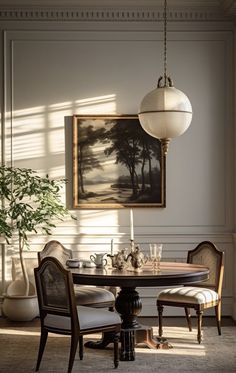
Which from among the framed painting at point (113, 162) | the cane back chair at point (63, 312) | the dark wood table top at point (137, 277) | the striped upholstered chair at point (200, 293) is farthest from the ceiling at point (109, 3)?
the cane back chair at point (63, 312)

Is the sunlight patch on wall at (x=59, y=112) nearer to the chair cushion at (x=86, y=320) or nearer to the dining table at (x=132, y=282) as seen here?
the dining table at (x=132, y=282)

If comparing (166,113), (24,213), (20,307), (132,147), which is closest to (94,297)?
(20,307)

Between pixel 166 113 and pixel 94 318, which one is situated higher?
pixel 166 113

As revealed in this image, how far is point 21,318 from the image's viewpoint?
237 inches

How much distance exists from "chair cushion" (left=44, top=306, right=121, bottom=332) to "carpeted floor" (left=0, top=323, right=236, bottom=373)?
299 millimetres

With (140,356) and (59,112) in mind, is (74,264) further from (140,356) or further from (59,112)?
(59,112)

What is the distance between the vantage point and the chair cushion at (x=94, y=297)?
199 inches

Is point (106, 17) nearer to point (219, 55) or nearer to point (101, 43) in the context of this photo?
point (101, 43)

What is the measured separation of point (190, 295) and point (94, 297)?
27.3 inches

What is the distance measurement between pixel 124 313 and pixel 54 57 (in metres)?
2.67

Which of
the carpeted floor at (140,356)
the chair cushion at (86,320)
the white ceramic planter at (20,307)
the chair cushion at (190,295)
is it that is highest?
the chair cushion at (190,295)

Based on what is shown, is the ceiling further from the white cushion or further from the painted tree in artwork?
the white cushion

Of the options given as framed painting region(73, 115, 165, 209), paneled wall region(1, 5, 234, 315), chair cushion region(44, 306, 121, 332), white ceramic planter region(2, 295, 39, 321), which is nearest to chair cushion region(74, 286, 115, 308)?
chair cushion region(44, 306, 121, 332)

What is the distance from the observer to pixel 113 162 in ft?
20.9
